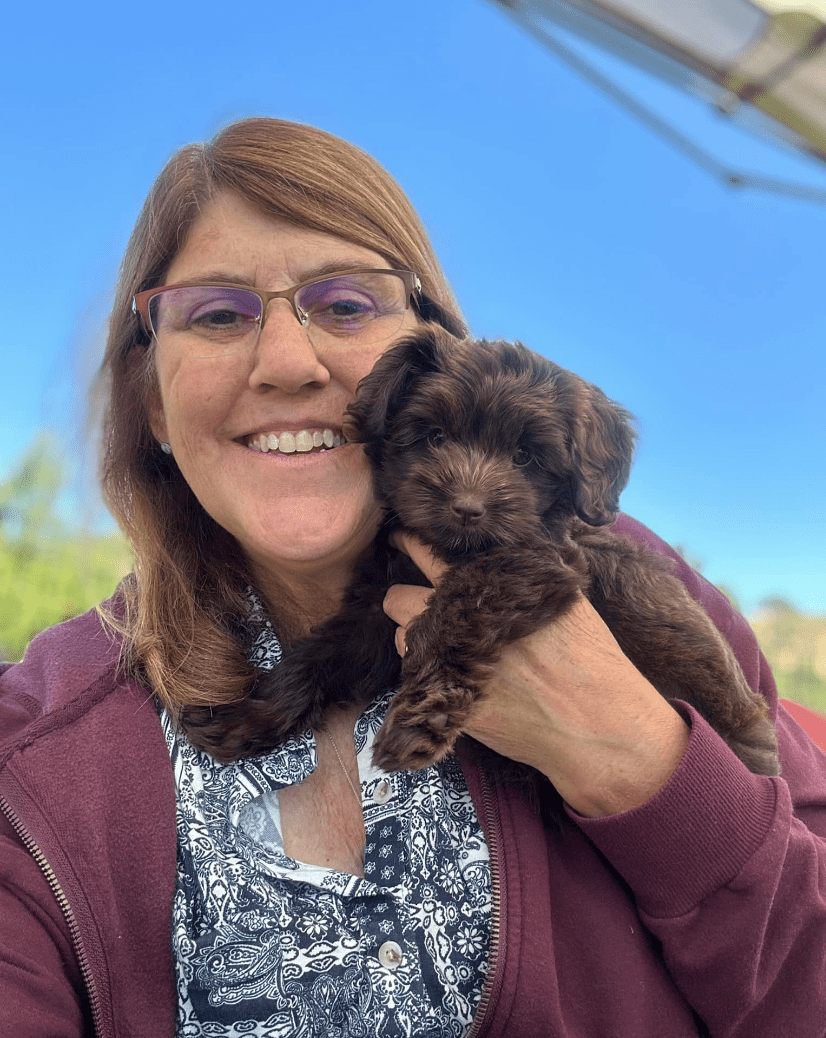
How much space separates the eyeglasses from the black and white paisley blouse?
3.91ft

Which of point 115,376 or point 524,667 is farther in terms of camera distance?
point 115,376

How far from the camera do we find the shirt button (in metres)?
1.70

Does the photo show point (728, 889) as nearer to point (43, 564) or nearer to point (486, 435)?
point (486, 435)

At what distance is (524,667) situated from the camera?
196cm

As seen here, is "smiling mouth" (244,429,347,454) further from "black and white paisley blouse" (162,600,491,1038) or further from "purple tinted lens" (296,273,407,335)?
"black and white paisley blouse" (162,600,491,1038)

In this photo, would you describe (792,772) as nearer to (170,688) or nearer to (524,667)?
(524,667)

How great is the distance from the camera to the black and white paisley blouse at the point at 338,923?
1.69 metres

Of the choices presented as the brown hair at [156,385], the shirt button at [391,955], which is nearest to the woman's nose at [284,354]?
the brown hair at [156,385]

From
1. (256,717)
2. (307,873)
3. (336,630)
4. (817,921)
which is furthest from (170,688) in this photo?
(817,921)

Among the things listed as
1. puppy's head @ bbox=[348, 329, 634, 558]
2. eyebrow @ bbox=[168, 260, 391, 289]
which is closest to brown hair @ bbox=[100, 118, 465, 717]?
eyebrow @ bbox=[168, 260, 391, 289]

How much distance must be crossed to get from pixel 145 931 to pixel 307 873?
0.38 meters

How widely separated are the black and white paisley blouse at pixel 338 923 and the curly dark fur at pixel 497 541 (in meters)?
0.29

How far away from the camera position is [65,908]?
1.75 m

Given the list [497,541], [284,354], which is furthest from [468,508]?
[284,354]
